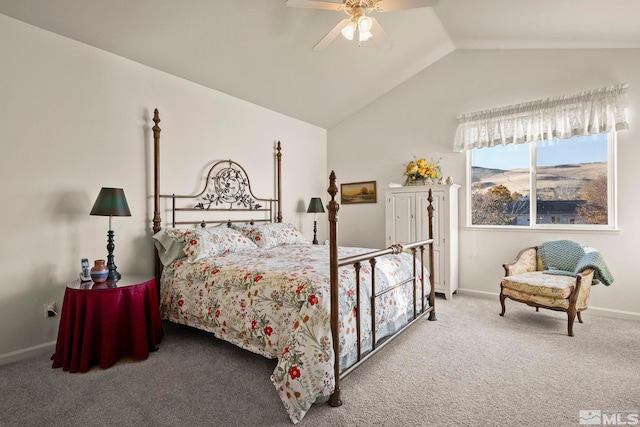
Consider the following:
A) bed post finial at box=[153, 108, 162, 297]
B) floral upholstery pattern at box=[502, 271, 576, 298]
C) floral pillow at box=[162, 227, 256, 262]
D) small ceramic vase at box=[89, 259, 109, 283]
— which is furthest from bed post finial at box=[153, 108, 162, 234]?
floral upholstery pattern at box=[502, 271, 576, 298]

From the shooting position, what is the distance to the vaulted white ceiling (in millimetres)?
2670

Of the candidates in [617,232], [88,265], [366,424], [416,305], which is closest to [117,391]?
[88,265]

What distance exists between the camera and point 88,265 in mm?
2668

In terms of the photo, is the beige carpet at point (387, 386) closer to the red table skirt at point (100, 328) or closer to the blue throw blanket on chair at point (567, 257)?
the red table skirt at point (100, 328)

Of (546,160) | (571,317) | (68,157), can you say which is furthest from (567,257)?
(68,157)

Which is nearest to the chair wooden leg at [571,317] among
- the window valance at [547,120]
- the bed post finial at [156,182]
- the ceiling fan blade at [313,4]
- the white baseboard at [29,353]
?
the window valance at [547,120]

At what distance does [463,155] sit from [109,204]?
4.18m

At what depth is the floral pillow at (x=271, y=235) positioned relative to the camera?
12.1 feet

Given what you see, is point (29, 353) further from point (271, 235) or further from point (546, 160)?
point (546, 160)

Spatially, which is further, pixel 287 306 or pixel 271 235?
pixel 271 235

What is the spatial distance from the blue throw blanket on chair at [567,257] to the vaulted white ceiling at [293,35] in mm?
2179

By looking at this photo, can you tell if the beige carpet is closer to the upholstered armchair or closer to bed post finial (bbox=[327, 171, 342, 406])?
bed post finial (bbox=[327, 171, 342, 406])

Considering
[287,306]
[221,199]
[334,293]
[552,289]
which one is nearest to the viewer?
[334,293]

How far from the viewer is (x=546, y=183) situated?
12.7ft
